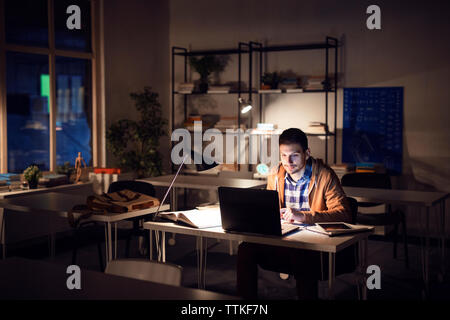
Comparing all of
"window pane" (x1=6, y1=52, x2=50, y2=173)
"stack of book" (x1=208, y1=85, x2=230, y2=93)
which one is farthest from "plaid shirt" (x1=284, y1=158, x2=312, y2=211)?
"stack of book" (x1=208, y1=85, x2=230, y2=93)

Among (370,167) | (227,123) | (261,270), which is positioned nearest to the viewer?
(261,270)

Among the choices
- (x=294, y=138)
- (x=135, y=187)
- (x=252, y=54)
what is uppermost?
(x=252, y=54)

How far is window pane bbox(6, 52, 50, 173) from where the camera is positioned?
235 inches

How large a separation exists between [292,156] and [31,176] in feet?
10.7

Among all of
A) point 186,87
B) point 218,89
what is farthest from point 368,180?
point 186,87

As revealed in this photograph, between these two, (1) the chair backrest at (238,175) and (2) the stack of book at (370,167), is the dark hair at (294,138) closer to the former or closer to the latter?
(1) the chair backrest at (238,175)

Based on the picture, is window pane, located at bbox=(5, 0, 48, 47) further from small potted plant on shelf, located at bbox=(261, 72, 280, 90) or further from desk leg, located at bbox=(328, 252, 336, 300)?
desk leg, located at bbox=(328, 252, 336, 300)

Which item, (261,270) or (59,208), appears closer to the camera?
(59,208)

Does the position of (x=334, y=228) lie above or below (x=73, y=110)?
below

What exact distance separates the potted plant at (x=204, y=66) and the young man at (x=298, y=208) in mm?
4004

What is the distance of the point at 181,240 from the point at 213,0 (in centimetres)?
360

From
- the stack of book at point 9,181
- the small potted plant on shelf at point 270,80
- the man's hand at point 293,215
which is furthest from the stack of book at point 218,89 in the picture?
the man's hand at point 293,215

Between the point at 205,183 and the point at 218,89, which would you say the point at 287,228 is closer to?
the point at 205,183

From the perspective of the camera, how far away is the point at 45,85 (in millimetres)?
6293
